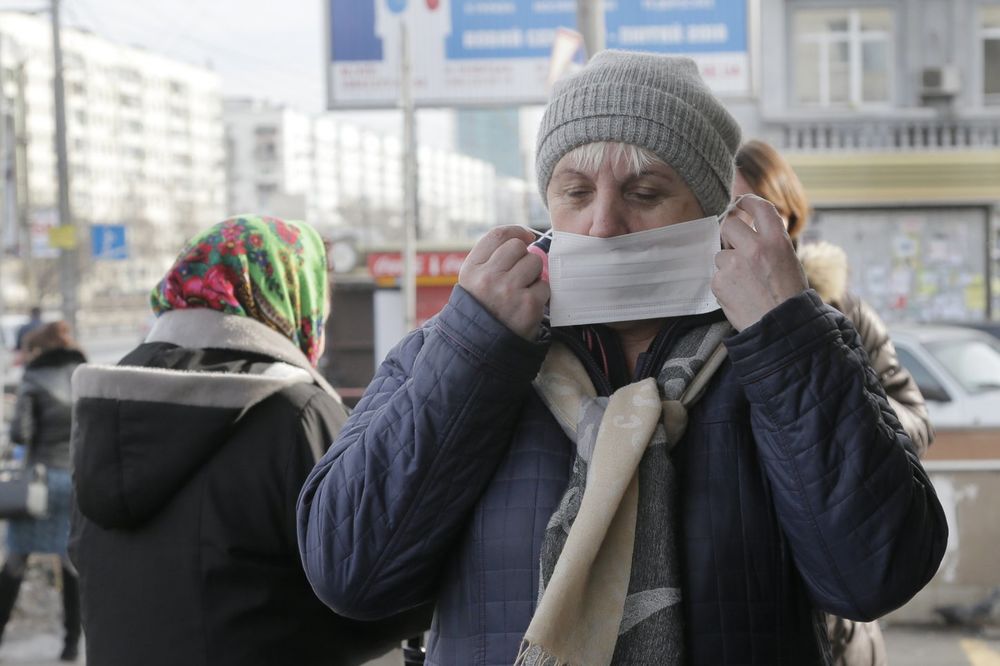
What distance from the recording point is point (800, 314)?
62.8 inches

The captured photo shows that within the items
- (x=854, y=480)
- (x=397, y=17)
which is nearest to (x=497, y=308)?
(x=854, y=480)

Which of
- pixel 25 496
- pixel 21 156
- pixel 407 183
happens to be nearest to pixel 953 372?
pixel 407 183

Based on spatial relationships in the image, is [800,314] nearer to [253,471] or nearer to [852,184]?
[253,471]

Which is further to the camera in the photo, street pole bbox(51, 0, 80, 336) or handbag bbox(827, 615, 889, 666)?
street pole bbox(51, 0, 80, 336)

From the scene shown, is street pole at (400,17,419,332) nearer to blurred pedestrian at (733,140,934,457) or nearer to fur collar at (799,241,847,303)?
blurred pedestrian at (733,140,934,457)

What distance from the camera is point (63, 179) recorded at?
2070 centimetres

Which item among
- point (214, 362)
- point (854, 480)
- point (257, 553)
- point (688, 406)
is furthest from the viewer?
point (214, 362)

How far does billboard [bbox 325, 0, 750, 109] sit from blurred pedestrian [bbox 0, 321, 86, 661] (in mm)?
8668

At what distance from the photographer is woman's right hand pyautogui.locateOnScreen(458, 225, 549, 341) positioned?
1.64m

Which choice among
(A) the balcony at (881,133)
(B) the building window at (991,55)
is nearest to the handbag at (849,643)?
(A) the balcony at (881,133)

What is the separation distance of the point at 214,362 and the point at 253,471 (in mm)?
332

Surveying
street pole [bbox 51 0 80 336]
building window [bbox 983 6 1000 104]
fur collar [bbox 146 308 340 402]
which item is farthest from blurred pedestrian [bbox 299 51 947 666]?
building window [bbox 983 6 1000 104]

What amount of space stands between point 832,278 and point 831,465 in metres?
1.63

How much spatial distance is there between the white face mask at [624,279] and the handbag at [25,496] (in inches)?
213
